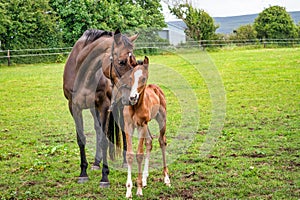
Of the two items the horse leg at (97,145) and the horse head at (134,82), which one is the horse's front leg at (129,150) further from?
the horse leg at (97,145)

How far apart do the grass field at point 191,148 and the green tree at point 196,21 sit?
19.5 meters

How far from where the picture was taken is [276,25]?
3891 cm

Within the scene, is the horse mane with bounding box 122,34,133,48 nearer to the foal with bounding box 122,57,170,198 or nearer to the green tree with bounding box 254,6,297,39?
the foal with bounding box 122,57,170,198

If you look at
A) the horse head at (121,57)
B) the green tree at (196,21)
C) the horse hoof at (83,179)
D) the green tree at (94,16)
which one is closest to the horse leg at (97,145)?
the horse hoof at (83,179)

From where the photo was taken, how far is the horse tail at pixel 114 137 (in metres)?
6.00

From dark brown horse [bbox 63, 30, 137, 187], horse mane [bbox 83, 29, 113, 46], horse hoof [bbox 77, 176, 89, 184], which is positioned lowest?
horse hoof [bbox 77, 176, 89, 184]

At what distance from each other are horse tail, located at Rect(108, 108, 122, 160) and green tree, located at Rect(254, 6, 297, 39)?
116 feet

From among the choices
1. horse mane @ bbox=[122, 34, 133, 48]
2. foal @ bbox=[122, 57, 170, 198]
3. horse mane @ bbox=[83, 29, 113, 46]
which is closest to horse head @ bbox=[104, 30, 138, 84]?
horse mane @ bbox=[122, 34, 133, 48]

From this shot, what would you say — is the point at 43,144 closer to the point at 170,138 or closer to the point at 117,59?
the point at 170,138

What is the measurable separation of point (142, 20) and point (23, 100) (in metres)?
18.3

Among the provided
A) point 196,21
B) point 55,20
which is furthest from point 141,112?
point 196,21

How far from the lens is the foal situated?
179 inches

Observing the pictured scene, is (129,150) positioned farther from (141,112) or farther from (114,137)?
(114,137)

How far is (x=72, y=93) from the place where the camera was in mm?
5953
